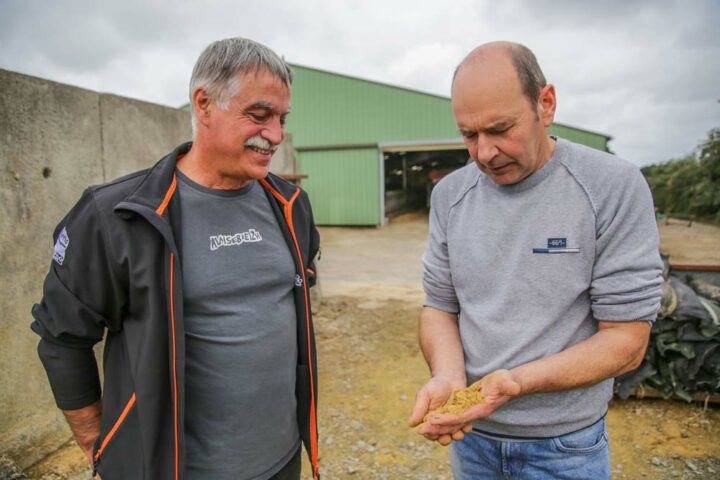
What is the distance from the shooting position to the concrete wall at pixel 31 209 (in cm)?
328

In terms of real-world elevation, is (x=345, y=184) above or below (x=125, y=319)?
above

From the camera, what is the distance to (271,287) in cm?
198

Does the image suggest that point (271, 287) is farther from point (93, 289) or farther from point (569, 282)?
point (569, 282)

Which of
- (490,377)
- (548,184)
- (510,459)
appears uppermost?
(548,184)

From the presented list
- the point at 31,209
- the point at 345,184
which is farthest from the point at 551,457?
the point at 345,184

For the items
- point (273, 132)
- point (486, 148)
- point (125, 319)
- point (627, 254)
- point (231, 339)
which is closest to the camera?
point (627, 254)

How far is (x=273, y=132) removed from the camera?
195 cm

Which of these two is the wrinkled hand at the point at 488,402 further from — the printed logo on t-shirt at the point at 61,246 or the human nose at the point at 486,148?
the printed logo on t-shirt at the point at 61,246

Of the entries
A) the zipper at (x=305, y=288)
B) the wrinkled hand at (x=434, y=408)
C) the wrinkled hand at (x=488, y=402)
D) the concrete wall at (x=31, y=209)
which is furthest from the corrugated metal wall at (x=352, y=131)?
the wrinkled hand at (x=488, y=402)

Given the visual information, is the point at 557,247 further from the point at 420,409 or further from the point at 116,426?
the point at 116,426

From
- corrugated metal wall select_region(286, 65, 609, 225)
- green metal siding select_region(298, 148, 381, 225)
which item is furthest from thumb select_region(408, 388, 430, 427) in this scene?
green metal siding select_region(298, 148, 381, 225)

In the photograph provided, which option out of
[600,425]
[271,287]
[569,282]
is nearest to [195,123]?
[271,287]

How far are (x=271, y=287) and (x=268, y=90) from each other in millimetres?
782

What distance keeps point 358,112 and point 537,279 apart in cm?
1805
